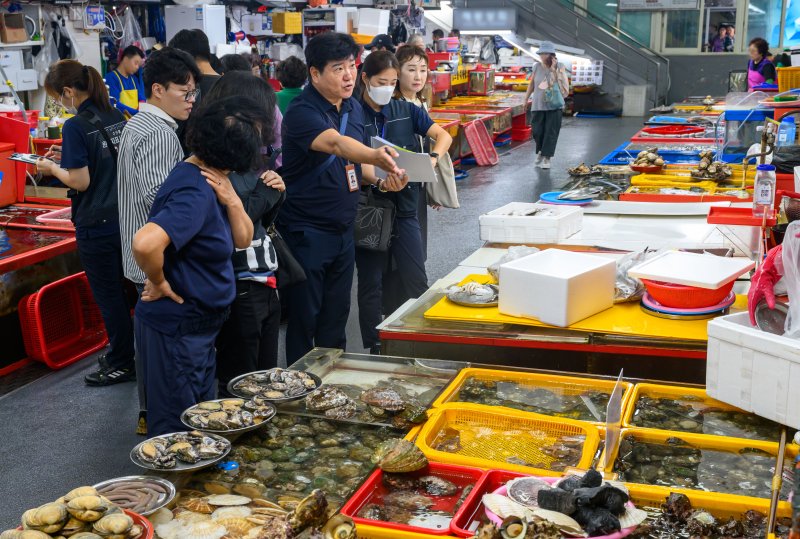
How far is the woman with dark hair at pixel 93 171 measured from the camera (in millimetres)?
4246

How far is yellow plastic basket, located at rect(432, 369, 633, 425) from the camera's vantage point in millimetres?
2531

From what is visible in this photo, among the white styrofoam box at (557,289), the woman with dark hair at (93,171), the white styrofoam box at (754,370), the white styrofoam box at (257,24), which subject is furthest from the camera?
the white styrofoam box at (257,24)

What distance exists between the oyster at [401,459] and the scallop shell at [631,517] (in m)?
0.50

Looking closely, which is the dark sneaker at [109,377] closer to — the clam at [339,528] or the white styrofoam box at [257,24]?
the clam at [339,528]

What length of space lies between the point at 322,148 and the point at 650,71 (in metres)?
15.9

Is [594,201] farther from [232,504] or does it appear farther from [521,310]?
[232,504]

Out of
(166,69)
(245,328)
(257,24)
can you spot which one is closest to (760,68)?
(257,24)

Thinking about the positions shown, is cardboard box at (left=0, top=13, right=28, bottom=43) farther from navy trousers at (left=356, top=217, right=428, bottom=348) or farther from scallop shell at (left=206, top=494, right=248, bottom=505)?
scallop shell at (left=206, top=494, right=248, bottom=505)

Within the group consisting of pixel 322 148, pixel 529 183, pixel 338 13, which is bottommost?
pixel 529 183

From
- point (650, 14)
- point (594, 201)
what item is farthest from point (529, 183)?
point (650, 14)

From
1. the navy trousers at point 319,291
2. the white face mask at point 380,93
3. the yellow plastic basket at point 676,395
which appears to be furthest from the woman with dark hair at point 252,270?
the yellow plastic basket at point 676,395

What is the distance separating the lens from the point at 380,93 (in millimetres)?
4305

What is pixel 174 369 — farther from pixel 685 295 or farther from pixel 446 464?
pixel 685 295

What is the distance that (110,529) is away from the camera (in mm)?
1708
